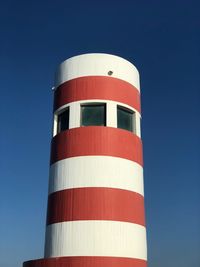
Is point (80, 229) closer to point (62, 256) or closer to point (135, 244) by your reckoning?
point (62, 256)

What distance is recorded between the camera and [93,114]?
17203 mm

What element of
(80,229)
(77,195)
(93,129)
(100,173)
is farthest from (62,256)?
(93,129)

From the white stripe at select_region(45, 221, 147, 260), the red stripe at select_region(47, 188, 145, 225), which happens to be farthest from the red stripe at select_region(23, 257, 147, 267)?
the red stripe at select_region(47, 188, 145, 225)

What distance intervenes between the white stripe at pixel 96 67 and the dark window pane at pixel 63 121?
4.98 ft

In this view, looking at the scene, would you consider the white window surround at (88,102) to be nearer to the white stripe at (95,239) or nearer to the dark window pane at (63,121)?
the dark window pane at (63,121)

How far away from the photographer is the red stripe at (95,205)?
51.0ft

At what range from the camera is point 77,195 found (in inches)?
625

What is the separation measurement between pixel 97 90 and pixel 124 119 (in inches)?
68.5

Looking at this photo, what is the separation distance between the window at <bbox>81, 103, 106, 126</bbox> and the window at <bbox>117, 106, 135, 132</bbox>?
714 mm

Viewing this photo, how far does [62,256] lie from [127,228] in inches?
107

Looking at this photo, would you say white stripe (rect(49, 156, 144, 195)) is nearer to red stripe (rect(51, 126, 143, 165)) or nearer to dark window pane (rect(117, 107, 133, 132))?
red stripe (rect(51, 126, 143, 165))

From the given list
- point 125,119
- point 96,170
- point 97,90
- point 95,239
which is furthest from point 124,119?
point 95,239

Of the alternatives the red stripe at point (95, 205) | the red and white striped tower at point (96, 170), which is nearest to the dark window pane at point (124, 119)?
the red and white striped tower at point (96, 170)

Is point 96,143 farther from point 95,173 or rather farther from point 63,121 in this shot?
point 63,121
